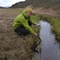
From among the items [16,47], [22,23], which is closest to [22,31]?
[22,23]

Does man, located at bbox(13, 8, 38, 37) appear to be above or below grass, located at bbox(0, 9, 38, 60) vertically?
above

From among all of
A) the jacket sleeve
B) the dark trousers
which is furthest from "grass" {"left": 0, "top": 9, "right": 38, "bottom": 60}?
the jacket sleeve

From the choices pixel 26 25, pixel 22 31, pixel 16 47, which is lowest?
pixel 16 47

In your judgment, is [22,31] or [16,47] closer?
[16,47]

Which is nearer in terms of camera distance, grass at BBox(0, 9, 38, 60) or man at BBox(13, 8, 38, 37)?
grass at BBox(0, 9, 38, 60)

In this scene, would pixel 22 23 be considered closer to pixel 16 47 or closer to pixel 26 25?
pixel 26 25

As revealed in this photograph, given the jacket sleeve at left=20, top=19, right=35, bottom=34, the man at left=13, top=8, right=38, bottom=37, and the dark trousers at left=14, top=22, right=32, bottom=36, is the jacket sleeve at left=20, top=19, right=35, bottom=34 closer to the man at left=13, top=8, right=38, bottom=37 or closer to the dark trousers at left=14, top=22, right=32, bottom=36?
the man at left=13, top=8, right=38, bottom=37

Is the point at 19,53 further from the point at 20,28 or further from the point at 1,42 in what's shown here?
the point at 20,28

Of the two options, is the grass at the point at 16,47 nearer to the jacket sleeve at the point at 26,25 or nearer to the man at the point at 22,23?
the man at the point at 22,23

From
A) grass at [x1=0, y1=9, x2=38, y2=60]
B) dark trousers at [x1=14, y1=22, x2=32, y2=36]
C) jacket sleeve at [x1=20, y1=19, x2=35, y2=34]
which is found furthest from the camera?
dark trousers at [x1=14, y1=22, x2=32, y2=36]

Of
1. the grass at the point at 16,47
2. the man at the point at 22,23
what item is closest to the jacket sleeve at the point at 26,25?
the man at the point at 22,23

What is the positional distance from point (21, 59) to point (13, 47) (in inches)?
38.3

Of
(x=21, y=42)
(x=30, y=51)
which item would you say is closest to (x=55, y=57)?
(x=30, y=51)

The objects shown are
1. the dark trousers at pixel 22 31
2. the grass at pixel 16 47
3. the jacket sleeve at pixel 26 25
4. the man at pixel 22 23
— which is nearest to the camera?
the grass at pixel 16 47
